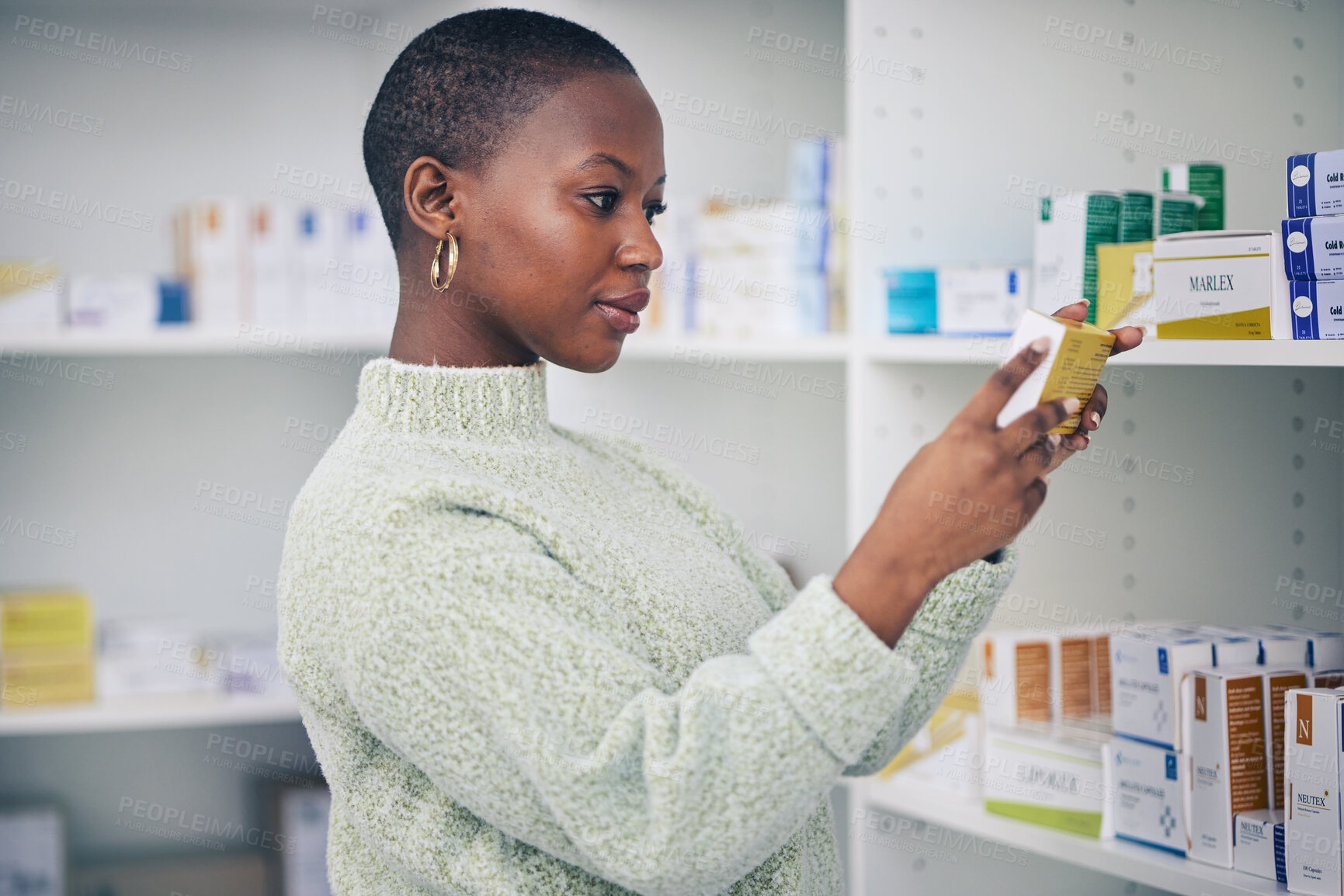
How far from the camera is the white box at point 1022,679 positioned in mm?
1252

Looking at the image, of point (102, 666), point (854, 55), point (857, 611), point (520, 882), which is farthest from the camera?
point (102, 666)

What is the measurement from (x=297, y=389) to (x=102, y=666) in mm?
611

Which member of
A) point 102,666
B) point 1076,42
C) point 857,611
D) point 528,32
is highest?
point 1076,42

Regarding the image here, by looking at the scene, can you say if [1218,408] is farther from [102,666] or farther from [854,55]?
[102,666]

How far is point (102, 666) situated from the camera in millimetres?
1896

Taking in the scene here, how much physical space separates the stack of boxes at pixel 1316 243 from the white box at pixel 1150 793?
39cm

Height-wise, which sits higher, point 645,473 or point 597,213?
point 597,213

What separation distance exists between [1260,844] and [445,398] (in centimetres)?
75

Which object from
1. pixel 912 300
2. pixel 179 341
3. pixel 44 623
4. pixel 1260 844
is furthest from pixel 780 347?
pixel 44 623

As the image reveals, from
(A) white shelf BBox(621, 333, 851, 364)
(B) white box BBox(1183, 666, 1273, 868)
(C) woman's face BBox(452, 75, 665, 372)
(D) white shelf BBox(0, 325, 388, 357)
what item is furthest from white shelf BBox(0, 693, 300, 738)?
(B) white box BBox(1183, 666, 1273, 868)

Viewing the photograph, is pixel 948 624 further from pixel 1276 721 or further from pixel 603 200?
pixel 603 200

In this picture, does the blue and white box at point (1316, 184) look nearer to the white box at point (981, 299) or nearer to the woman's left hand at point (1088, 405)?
the woman's left hand at point (1088, 405)

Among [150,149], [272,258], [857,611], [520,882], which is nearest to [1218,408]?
[857,611]

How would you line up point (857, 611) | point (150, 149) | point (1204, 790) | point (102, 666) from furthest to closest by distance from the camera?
point (150, 149)
point (102, 666)
point (1204, 790)
point (857, 611)
